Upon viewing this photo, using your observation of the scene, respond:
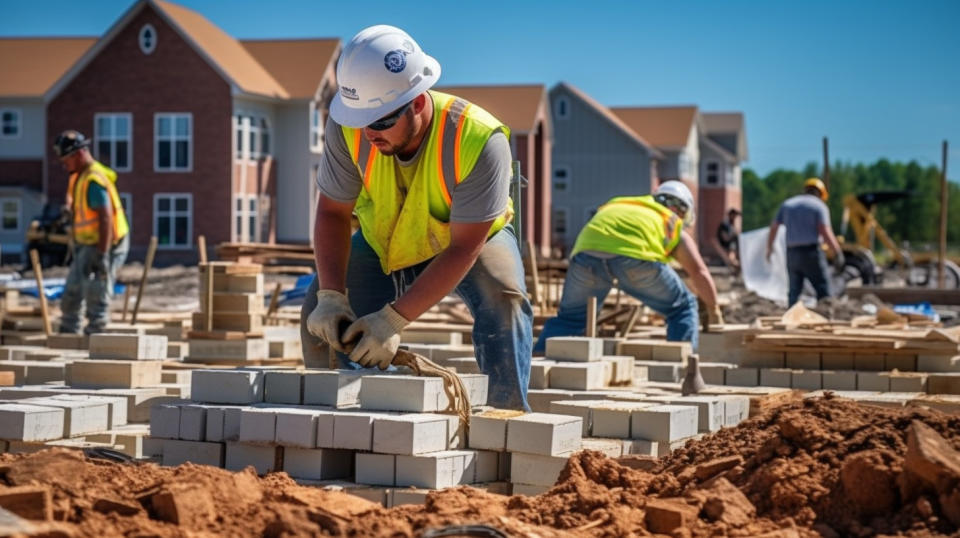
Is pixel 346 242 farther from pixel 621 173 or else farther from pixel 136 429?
pixel 621 173

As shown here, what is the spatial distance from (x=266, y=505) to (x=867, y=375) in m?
5.14

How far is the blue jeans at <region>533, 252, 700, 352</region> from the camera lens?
9.91 m

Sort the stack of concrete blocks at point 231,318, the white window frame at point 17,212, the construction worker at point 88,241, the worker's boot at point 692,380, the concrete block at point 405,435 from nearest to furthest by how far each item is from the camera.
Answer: the concrete block at point 405,435 < the worker's boot at point 692,380 < the stack of concrete blocks at point 231,318 < the construction worker at point 88,241 < the white window frame at point 17,212

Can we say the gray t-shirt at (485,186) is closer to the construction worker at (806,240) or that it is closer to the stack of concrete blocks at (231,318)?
the stack of concrete blocks at (231,318)

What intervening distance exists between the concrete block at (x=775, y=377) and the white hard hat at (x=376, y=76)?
381 centimetres

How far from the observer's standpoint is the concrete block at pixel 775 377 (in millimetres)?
8531

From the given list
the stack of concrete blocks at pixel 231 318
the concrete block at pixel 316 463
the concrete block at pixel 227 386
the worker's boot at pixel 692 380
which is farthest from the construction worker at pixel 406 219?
the stack of concrete blocks at pixel 231 318

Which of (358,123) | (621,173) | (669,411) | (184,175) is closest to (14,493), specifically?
(358,123)

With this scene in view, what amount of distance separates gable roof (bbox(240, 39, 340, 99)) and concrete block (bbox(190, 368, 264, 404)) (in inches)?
1426

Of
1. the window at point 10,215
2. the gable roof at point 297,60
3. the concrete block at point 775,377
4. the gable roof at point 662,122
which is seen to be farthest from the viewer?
the gable roof at point 662,122

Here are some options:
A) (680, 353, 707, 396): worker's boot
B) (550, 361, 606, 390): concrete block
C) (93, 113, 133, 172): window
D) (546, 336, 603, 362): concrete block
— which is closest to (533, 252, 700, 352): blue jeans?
(546, 336, 603, 362): concrete block

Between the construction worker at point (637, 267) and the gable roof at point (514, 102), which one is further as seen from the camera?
the gable roof at point (514, 102)

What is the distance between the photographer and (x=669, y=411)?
6117mm

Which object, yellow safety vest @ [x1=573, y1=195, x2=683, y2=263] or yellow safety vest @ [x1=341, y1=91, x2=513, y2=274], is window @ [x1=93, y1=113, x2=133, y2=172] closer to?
yellow safety vest @ [x1=573, y1=195, x2=683, y2=263]
